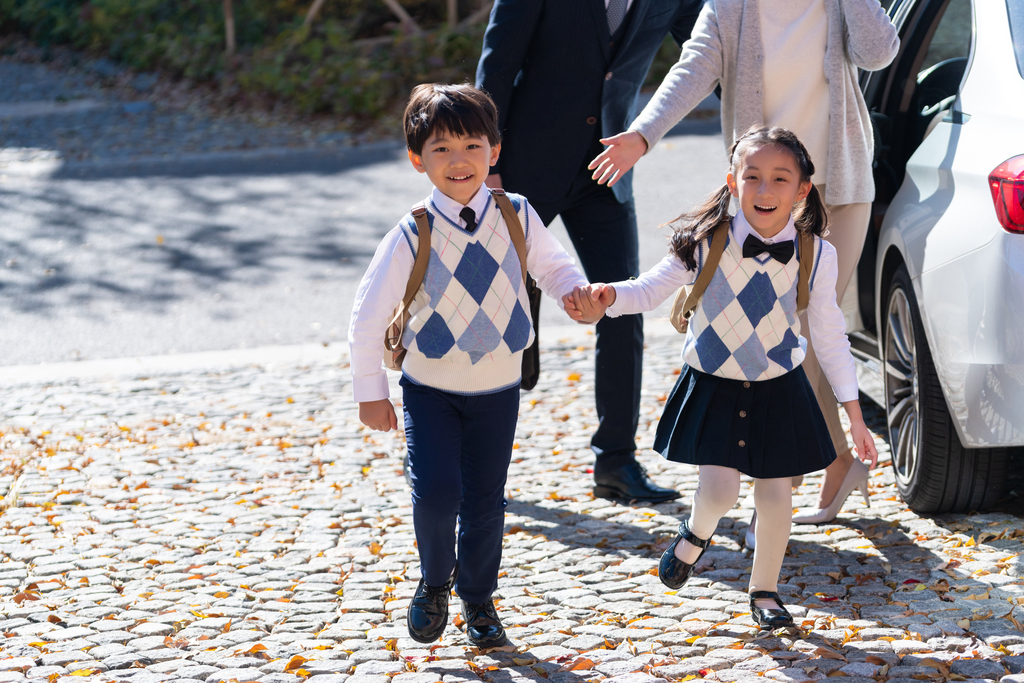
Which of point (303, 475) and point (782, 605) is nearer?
point (782, 605)

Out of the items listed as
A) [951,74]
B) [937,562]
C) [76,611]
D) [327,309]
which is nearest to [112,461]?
[76,611]

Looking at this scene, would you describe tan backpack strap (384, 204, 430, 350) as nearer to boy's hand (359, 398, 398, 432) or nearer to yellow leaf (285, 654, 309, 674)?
boy's hand (359, 398, 398, 432)

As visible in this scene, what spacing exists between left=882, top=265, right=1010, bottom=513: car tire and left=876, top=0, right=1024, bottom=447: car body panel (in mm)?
175

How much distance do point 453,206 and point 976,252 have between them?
1.49 meters

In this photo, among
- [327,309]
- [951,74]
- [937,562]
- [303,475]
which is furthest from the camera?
[327,309]

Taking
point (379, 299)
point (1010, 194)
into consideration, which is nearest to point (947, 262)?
point (1010, 194)

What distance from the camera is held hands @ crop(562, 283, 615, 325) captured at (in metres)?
2.89

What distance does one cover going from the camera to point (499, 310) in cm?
287

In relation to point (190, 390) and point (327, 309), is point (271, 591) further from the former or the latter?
point (327, 309)

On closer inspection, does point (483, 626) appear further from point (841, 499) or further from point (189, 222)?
point (189, 222)

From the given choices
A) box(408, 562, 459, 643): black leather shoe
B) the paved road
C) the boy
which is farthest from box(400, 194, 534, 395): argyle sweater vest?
the paved road

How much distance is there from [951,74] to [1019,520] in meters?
1.69

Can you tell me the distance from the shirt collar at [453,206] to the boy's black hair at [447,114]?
0.43ft

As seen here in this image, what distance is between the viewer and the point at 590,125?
4.14m
